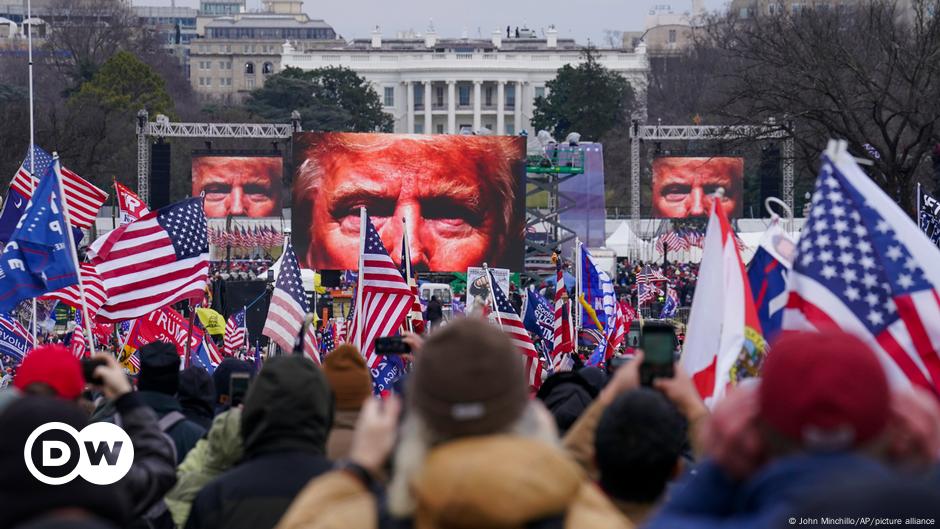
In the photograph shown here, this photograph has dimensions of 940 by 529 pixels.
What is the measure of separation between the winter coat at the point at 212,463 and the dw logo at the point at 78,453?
22 centimetres

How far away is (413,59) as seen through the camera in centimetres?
14450

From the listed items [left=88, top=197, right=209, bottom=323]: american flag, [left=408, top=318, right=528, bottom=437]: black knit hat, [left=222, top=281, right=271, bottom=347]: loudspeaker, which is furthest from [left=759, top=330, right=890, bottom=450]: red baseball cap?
[left=222, top=281, right=271, bottom=347]: loudspeaker

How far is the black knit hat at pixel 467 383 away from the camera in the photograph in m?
3.20

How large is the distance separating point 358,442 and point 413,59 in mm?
142003

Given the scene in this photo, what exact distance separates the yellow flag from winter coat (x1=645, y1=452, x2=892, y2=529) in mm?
19949

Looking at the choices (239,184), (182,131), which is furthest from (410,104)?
(182,131)

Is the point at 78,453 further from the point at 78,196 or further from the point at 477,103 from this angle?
the point at 477,103

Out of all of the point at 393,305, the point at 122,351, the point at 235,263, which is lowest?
the point at 235,263

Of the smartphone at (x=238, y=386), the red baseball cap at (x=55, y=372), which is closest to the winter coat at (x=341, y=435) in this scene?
the smartphone at (x=238, y=386)

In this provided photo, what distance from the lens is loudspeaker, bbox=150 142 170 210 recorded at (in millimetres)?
45947

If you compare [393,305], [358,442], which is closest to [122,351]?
[393,305]

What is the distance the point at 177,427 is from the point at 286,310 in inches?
242

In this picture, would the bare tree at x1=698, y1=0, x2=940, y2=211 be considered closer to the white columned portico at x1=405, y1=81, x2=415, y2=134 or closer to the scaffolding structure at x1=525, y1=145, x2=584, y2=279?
the scaffolding structure at x1=525, y1=145, x2=584, y2=279

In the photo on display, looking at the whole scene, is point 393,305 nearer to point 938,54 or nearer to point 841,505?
point 841,505
